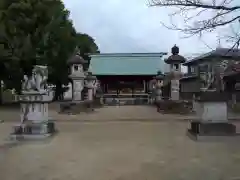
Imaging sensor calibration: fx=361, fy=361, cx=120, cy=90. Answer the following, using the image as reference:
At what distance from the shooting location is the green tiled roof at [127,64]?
140 ft

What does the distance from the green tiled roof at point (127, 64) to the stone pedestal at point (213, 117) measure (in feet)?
96.7

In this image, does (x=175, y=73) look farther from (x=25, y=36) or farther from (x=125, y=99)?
(x=125, y=99)

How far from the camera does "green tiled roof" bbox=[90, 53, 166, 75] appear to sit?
140 ft

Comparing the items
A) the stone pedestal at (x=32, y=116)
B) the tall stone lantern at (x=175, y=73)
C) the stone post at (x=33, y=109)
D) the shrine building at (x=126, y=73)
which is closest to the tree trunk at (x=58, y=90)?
the shrine building at (x=126, y=73)

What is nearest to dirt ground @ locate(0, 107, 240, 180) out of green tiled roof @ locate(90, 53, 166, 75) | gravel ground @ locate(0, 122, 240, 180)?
gravel ground @ locate(0, 122, 240, 180)

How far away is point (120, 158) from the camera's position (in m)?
9.20

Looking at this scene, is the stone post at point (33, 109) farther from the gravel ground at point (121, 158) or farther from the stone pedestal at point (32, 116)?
the gravel ground at point (121, 158)

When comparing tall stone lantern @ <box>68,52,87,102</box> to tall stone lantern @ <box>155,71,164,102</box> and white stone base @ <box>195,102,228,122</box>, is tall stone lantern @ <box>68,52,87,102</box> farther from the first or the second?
white stone base @ <box>195,102,228,122</box>

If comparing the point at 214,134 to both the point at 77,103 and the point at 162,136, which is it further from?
the point at 77,103

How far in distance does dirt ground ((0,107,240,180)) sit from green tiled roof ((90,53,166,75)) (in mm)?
29238

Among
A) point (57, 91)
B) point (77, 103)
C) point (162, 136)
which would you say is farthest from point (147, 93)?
point (162, 136)

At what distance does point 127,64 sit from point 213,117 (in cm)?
3263

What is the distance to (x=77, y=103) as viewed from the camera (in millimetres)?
25750

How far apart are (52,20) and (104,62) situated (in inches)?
592
